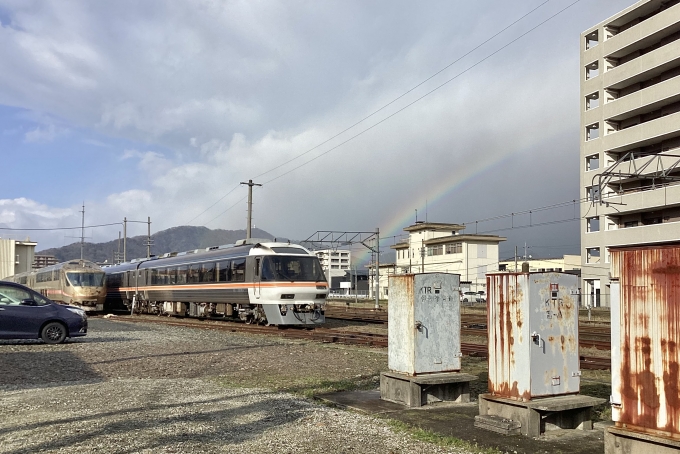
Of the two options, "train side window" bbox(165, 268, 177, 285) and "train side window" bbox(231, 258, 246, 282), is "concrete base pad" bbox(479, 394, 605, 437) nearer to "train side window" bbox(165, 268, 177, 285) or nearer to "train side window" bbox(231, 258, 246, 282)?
"train side window" bbox(231, 258, 246, 282)

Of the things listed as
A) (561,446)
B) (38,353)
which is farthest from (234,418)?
(38,353)

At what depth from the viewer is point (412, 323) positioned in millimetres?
8516

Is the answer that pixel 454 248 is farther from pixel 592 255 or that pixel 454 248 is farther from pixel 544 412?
pixel 544 412

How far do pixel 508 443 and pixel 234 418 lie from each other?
3.09 m

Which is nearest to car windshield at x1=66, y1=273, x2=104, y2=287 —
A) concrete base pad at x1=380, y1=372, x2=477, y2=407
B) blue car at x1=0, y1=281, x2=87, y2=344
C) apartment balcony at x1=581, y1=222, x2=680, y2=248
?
blue car at x1=0, y1=281, x2=87, y2=344

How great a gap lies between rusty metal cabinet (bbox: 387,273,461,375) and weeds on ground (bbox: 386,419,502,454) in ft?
4.79

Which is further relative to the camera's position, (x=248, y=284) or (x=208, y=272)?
(x=208, y=272)

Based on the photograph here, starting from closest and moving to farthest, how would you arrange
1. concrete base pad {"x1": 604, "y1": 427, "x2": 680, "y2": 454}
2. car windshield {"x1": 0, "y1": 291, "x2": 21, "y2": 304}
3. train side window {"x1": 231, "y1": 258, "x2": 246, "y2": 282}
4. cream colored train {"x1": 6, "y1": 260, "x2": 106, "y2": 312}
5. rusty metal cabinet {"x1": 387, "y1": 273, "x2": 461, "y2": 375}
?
concrete base pad {"x1": 604, "y1": 427, "x2": 680, "y2": 454}
rusty metal cabinet {"x1": 387, "y1": 273, "x2": 461, "y2": 375}
car windshield {"x1": 0, "y1": 291, "x2": 21, "y2": 304}
train side window {"x1": 231, "y1": 258, "x2": 246, "y2": 282}
cream colored train {"x1": 6, "y1": 260, "x2": 106, "y2": 312}

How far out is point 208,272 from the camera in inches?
1093

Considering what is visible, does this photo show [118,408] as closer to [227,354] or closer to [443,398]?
[443,398]

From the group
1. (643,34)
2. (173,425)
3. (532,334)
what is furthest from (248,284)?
(643,34)

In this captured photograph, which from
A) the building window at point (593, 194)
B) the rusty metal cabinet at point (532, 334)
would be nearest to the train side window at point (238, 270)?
the building window at point (593, 194)

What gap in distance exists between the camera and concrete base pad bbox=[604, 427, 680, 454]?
16.2 feet

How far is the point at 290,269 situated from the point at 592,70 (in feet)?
132
